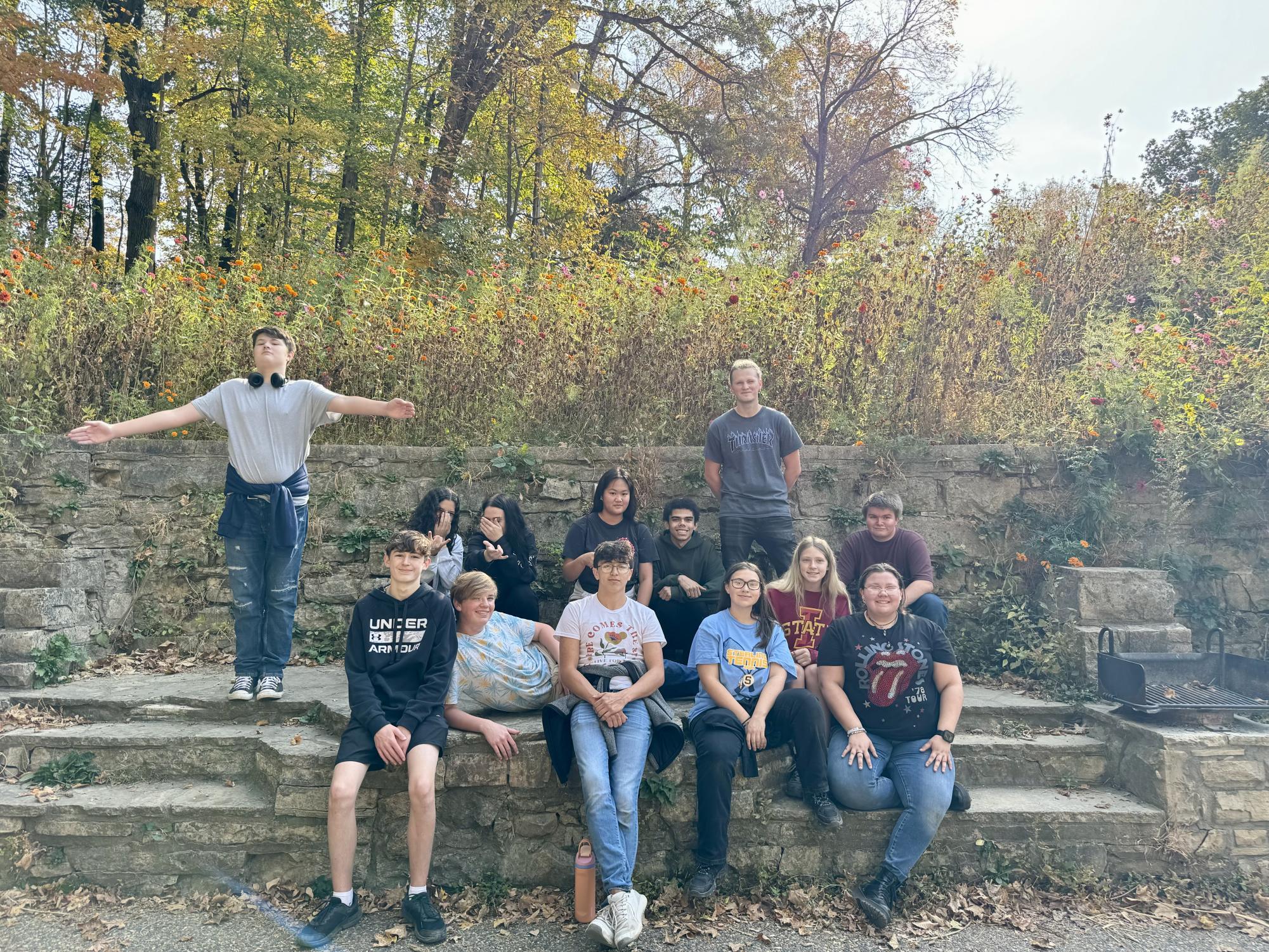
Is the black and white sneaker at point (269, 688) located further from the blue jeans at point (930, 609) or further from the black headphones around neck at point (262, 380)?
the blue jeans at point (930, 609)

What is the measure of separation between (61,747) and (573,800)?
2.47m

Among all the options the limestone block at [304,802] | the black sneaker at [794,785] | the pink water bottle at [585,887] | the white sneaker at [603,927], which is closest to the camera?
the white sneaker at [603,927]

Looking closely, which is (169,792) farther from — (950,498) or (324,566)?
(950,498)

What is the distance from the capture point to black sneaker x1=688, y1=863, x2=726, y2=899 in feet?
9.97

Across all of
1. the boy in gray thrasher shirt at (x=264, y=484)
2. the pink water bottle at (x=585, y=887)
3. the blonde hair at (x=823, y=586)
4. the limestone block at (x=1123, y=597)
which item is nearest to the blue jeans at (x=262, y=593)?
the boy in gray thrasher shirt at (x=264, y=484)

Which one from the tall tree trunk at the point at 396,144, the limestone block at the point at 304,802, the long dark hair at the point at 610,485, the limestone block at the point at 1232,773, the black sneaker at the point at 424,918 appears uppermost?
the tall tree trunk at the point at 396,144

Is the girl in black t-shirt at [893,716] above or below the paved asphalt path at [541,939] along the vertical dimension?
above

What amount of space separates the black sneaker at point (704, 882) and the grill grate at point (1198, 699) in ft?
7.44

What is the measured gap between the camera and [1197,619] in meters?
4.91

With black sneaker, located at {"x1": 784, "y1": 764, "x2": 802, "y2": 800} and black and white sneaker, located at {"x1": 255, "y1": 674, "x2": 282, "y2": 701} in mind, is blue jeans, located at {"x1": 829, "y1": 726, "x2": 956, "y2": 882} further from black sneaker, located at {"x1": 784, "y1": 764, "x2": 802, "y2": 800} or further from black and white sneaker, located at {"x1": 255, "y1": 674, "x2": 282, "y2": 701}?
black and white sneaker, located at {"x1": 255, "y1": 674, "x2": 282, "y2": 701}

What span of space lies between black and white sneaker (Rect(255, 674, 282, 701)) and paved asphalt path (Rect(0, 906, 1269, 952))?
101cm

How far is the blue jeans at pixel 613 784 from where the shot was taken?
114 inches

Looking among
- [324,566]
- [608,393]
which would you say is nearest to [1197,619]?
[608,393]

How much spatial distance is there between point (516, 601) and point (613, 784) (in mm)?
1381
